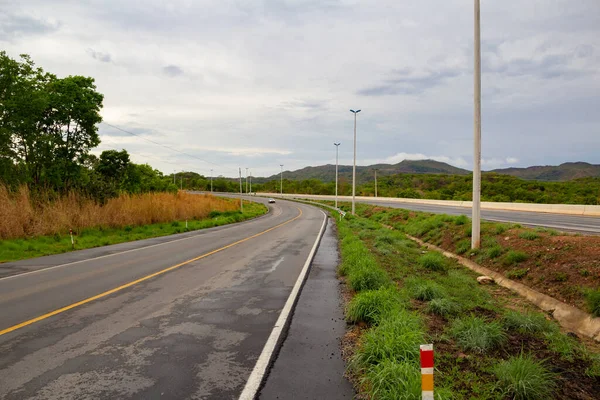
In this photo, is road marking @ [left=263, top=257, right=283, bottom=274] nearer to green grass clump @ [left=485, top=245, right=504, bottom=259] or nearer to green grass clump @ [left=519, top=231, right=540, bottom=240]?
green grass clump @ [left=485, top=245, right=504, bottom=259]

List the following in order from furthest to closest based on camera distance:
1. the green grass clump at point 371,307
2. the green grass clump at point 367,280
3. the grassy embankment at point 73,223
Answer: the grassy embankment at point 73,223 → the green grass clump at point 367,280 → the green grass clump at point 371,307

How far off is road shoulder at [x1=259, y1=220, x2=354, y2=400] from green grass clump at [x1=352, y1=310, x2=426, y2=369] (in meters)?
0.32

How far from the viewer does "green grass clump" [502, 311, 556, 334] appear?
595 centimetres

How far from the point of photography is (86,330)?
5.78 m

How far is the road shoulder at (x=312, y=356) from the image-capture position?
402cm

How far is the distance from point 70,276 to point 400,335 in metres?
8.90

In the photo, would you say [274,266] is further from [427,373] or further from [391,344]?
[427,373]

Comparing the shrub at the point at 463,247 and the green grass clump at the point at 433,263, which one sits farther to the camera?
the shrub at the point at 463,247

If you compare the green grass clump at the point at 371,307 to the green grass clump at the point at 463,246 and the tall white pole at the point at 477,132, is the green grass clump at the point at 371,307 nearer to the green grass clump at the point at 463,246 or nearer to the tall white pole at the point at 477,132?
the tall white pole at the point at 477,132

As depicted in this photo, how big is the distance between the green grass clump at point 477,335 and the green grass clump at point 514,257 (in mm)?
5413

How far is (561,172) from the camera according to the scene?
16088 centimetres

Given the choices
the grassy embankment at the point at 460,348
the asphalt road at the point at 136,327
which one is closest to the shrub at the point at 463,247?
the grassy embankment at the point at 460,348

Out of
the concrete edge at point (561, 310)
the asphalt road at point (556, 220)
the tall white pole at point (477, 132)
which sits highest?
the tall white pole at point (477, 132)

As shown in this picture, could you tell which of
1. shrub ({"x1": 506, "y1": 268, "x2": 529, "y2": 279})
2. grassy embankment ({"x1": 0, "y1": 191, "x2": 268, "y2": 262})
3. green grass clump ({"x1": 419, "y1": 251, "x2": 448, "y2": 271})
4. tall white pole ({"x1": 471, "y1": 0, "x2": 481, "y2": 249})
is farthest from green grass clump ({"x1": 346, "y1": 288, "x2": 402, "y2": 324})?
grassy embankment ({"x1": 0, "y1": 191, "x2": 268, "y2": 262})
